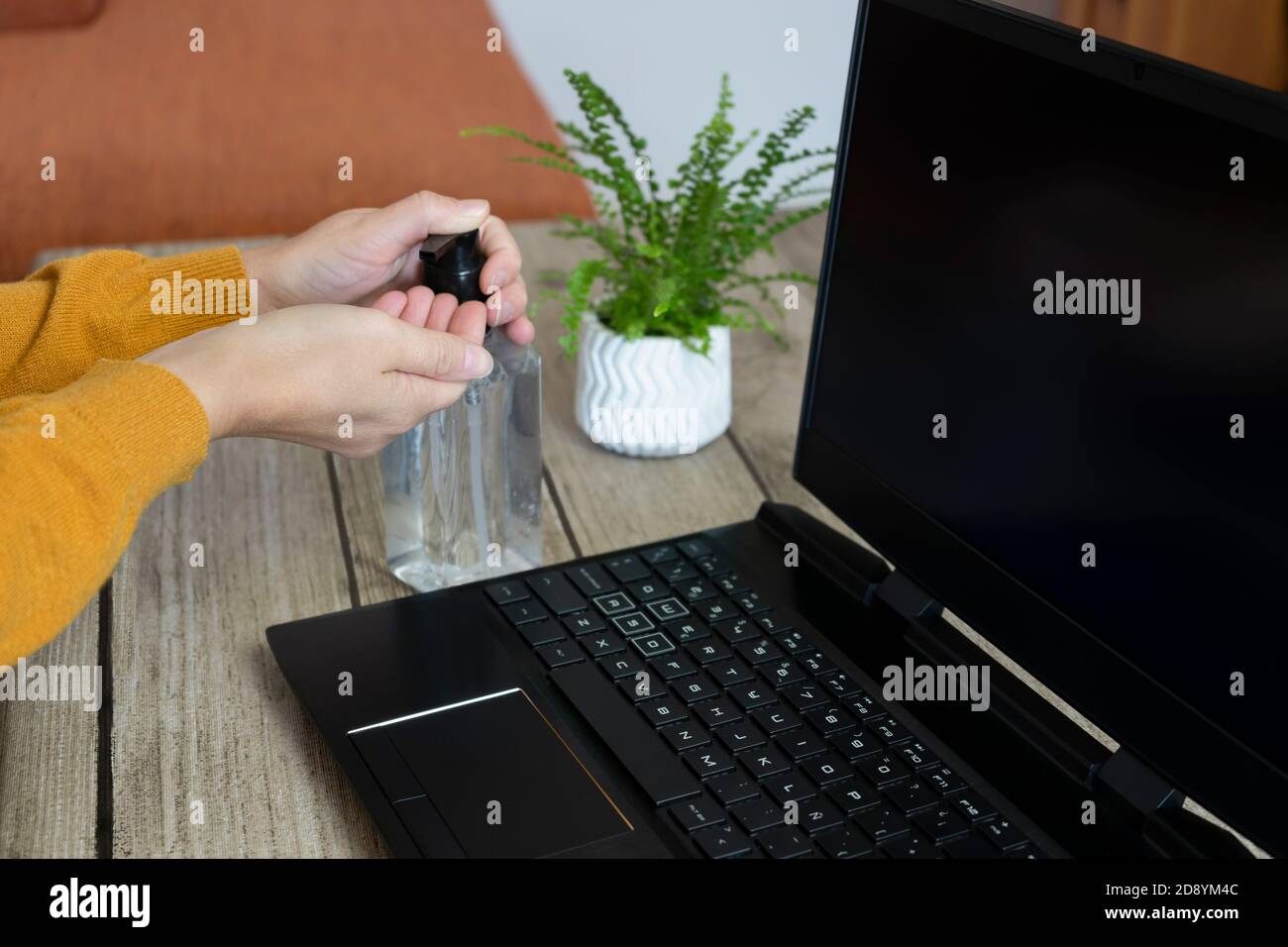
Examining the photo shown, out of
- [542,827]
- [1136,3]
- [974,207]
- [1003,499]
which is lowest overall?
[542,827]

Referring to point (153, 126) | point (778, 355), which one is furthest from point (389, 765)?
point (153, 126)

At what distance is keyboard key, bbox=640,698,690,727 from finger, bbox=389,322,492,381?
0.75 feet

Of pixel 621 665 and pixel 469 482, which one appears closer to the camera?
pixel 621 665

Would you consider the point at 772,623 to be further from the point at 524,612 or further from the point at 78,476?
the point at 78,476

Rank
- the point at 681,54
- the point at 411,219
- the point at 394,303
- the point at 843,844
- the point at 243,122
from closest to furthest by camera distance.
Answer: the point at 843,844, the point at 394,303, the point at 411,219, the point at 243,122, the point at 681,54

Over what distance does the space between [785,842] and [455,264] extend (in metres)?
0.41

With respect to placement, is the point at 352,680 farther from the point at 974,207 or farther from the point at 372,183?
the point at 372,183

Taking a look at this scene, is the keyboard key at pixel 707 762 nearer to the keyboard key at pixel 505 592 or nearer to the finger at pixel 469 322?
the keyboard key at pixel 505 592

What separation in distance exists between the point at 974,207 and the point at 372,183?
120 centimetres

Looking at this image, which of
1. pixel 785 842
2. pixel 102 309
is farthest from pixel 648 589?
pixel 102 309

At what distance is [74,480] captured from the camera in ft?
2.12

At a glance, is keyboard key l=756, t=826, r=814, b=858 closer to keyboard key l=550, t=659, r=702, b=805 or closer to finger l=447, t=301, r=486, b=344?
A: keyboard key l=550, t=659, r=702, b=805

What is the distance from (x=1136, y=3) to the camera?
8.96 ft

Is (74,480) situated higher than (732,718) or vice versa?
(74,480)
